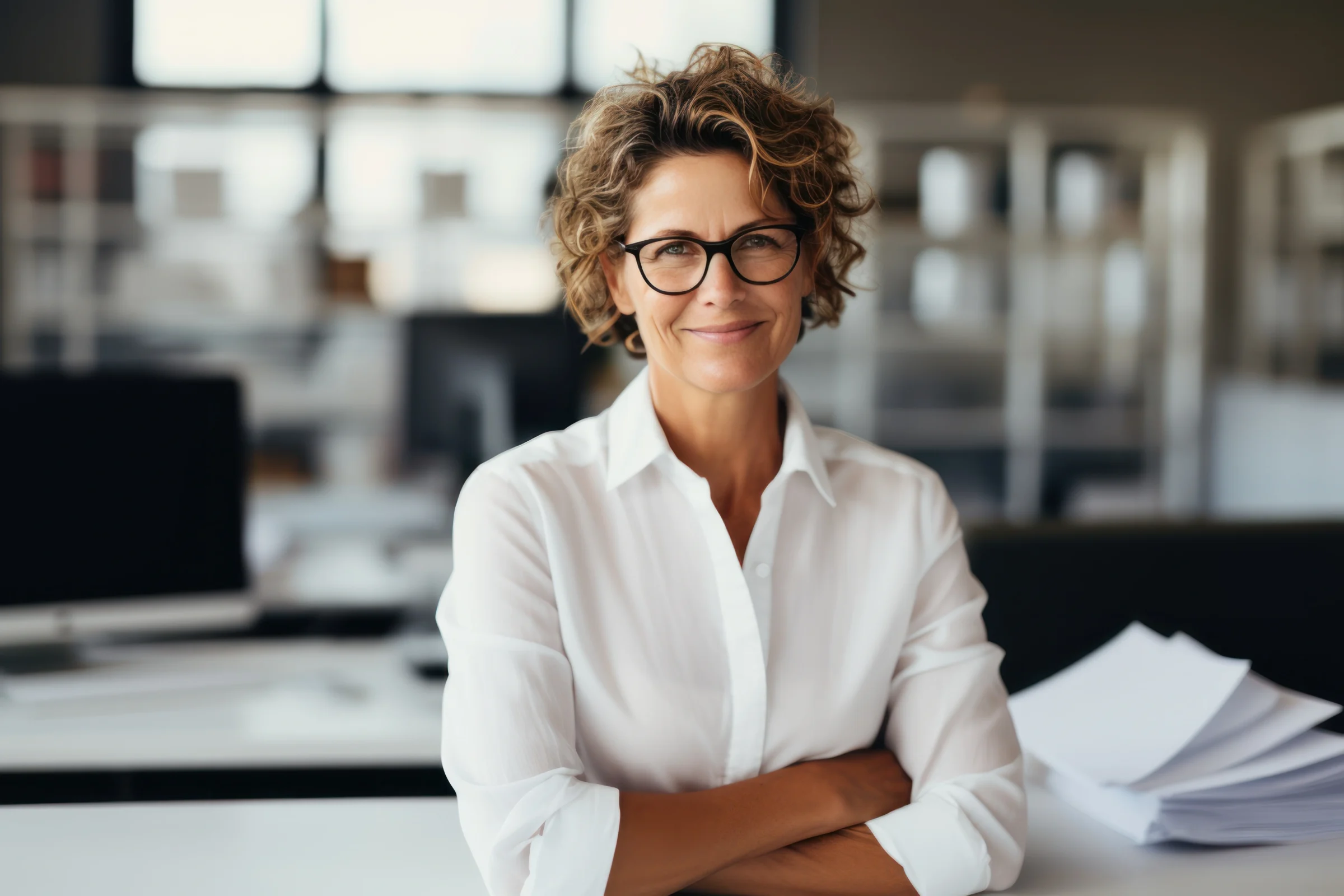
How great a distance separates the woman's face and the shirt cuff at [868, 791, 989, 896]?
44 cm

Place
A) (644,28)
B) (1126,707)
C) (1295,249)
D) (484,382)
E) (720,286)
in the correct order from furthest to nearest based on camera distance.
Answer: (1295,249)
(644,28)
(484,382)
(1126,707)
(720,286)

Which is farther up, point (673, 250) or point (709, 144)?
point (709, 144)

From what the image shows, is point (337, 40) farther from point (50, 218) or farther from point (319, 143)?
point (50, 218)

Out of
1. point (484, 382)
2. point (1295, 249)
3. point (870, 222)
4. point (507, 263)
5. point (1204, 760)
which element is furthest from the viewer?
point (1295, 249)

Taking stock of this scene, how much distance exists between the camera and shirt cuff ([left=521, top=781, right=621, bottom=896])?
1.00 metres

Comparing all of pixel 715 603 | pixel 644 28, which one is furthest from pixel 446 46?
pixel 715 603

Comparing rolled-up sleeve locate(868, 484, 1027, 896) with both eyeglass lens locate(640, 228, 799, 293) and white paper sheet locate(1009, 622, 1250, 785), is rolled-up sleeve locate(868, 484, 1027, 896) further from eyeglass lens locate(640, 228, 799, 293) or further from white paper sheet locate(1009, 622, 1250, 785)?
eyeglass lens locate(640, 228, 799, 293)

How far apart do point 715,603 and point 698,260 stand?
1.11 ft

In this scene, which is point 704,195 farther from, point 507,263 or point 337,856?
point 507,263

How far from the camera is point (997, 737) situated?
1154 mm

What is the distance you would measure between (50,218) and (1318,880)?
5372 mm

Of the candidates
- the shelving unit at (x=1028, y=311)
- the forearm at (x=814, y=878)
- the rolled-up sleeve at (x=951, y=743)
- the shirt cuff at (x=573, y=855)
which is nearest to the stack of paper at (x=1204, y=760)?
the rolled-up sleeve at (x=951, y=743)

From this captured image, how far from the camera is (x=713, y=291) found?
3.72 feet

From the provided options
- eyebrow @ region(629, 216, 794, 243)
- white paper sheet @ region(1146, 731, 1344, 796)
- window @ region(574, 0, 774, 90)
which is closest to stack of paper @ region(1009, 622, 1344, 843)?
white paper sheet @ region(1146, 731, 1344, 796)
